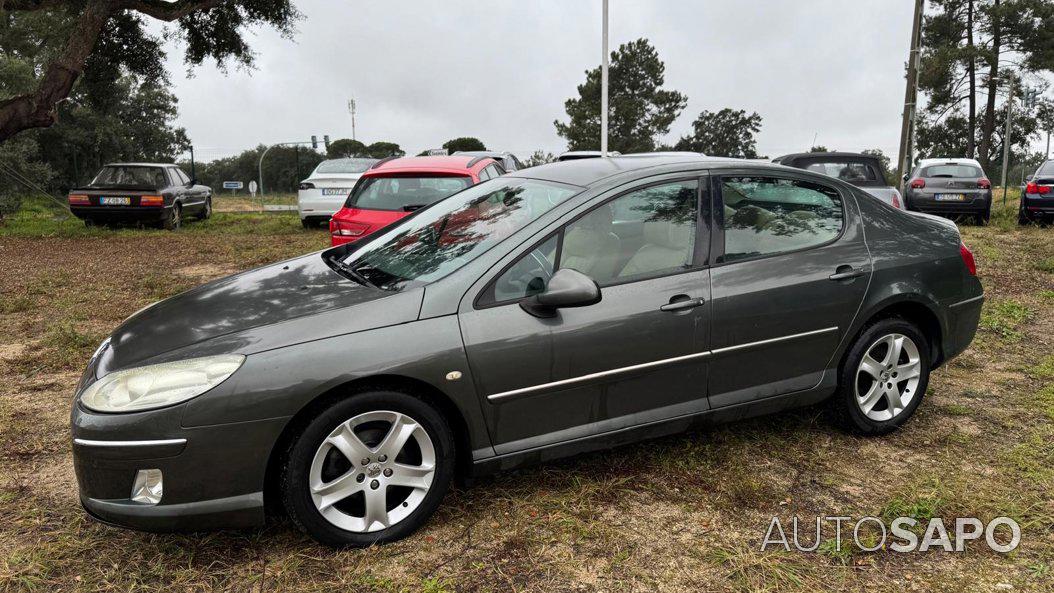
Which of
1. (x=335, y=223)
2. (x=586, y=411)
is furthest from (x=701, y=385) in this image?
(x=335, y=223)

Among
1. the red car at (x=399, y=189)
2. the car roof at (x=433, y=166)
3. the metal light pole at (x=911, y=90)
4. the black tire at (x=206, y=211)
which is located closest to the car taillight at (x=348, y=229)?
the red car at (x=399, y=189)

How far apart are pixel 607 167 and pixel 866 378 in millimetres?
1760

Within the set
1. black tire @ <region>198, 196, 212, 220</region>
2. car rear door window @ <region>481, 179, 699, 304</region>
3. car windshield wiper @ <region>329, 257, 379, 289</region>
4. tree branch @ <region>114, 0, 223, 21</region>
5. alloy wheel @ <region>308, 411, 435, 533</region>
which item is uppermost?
tree branch @ <region>114, 0, 223, 21</region>

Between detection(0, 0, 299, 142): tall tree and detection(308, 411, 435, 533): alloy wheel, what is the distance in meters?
14.0

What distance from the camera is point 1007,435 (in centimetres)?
392

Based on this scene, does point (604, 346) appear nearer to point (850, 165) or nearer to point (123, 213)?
point (850, 165)

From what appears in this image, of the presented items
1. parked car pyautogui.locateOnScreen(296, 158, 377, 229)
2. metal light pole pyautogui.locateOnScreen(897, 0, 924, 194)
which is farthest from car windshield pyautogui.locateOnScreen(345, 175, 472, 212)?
metal light pole pyautogui.locateOnScreen(897, 0, 924, 194)

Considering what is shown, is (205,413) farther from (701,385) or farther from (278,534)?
(701,385)

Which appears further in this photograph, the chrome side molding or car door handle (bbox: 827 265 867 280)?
car door handle (bbox: 827 265 867 280)

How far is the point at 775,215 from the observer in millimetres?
3639

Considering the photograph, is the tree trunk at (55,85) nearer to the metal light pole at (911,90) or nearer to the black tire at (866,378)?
the black tire at (866,378)

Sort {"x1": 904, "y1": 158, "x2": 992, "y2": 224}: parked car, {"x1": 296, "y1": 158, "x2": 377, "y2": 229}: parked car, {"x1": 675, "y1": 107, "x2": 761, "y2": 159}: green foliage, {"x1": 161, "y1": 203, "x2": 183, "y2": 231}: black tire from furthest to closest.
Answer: {"x1": 675, "y1": 107, "x2": 761, "y2": 159}: green foliage → {"x1": 161, "y1": 203, "x2": 183, "y2": 231}: black tire → {"x1": 904, "y1": 158, "x2": 992, "y2": 224}: parked car → {"x1": 296, "y1": 158, "x2": 377, "y2": 229}: parked car

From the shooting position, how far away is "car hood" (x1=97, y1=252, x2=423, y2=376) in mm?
2708

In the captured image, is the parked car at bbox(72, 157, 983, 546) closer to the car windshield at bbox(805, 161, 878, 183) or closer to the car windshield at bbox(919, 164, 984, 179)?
the car windshield at bbox(805, 161, 878, 183)
